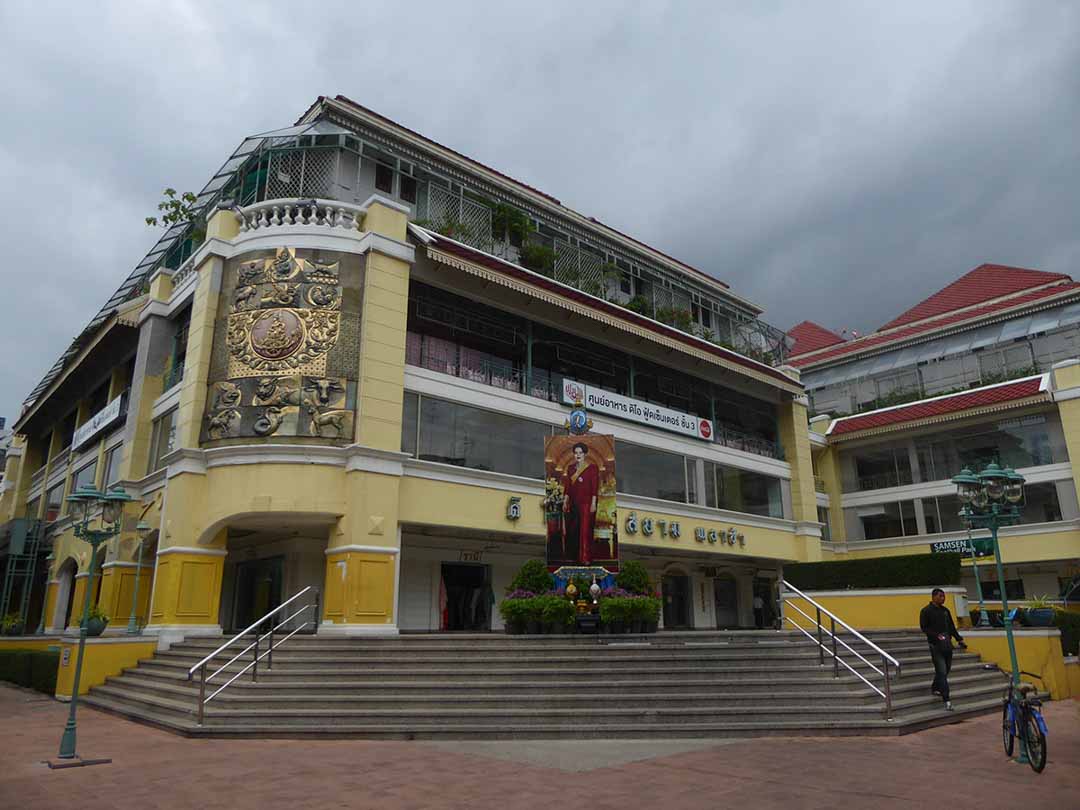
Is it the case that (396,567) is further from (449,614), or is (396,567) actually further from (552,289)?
(552,289)

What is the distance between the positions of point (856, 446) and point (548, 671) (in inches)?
1085

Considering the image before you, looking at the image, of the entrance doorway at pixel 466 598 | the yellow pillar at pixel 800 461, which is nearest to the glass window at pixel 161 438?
the entrance doorway at pixel 466 598

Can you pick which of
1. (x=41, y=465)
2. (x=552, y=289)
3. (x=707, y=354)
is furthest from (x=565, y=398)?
(x=41, y=465)

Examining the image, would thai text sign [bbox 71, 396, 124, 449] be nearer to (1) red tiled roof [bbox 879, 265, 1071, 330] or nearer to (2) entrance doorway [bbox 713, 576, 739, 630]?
(2) entrance doorway [bbox 713, 576, 739, 630]

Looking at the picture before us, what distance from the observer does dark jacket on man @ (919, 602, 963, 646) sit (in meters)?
12.2

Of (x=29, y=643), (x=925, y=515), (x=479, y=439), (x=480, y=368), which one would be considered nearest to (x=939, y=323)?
(x=925, y=515)

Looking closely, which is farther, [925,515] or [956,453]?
[925,515]

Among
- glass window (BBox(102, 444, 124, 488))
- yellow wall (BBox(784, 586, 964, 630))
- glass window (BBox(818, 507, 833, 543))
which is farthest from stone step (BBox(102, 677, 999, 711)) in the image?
glass window (BBox(818, 507, 833, 543))

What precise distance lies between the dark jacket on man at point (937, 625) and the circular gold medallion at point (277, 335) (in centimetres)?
1453

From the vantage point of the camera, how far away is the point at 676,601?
29.3 m

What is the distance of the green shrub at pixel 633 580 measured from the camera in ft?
53.9

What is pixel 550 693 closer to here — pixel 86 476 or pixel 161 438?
pixel 161 438

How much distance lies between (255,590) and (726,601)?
59.3 feet

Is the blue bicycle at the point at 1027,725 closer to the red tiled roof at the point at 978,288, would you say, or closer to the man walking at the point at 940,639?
the man walking at the point at 940,639
